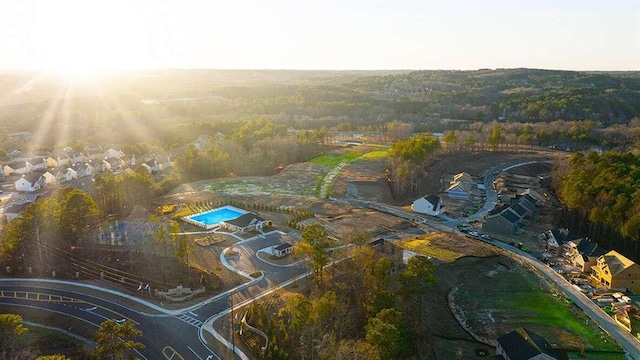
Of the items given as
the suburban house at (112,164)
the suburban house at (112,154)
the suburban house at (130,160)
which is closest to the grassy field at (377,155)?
the suburban house at (130,160)

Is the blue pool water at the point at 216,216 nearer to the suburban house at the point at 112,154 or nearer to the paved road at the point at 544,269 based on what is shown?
the paved road at the point at 544,269

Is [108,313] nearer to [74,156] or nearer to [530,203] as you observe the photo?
[530,203]

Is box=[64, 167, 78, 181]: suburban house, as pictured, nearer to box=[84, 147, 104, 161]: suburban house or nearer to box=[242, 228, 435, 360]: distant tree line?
box=[84, 147, 104, 161]: suburban house

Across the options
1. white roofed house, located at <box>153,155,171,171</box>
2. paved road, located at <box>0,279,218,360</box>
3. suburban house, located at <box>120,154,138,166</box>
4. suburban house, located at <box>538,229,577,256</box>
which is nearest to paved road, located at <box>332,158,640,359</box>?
suburban house, located at <box>538,229,577,256</box>

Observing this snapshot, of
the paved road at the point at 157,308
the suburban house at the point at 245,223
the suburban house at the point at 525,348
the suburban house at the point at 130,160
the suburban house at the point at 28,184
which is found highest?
the suburban house at the point at 525,348

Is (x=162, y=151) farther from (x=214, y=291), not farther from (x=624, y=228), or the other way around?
(x=624, y=228)

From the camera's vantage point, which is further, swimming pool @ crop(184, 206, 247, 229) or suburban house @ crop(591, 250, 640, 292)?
swimming pool @ crop(184, 206, 247, 229)
